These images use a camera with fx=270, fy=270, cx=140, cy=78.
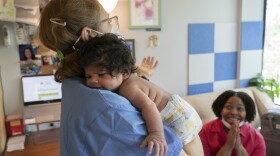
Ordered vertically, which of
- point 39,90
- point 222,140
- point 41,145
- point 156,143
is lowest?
point 41,145

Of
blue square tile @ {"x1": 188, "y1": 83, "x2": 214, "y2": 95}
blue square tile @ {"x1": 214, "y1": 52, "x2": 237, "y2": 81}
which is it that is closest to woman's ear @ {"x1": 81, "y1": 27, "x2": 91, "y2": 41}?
blue square tile @ {"x1": 188, "y1": 83, "x2": 214, "y2": 95}

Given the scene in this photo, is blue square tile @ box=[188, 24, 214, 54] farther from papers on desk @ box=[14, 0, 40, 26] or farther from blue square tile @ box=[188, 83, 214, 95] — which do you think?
papers on desk @ box=[14, 0, 40, 26]

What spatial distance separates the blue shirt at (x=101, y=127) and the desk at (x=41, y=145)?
1.34 m

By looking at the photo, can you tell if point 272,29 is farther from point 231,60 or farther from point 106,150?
point 106,150

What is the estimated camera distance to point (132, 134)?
73cm

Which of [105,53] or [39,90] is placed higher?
[105,53]

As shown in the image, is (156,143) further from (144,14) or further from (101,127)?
(144,14)

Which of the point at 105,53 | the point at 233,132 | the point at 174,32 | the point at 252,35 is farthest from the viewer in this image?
the point at 252,35

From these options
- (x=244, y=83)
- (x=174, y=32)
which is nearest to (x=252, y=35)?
(x=244, y=83)

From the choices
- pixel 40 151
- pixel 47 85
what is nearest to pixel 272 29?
pixel 47 85

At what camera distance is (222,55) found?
3.11 metres

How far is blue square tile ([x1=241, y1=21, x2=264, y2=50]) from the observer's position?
123 inches

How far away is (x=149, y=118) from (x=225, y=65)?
2.55 metres

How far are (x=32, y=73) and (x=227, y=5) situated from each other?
7.14 feet
